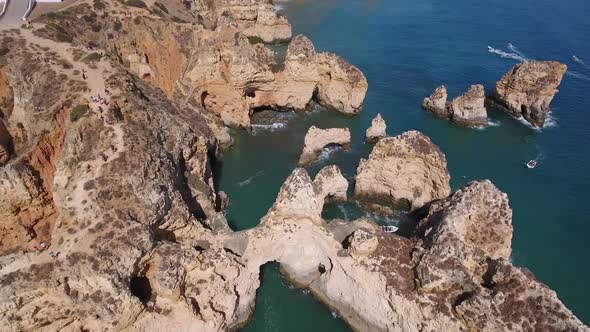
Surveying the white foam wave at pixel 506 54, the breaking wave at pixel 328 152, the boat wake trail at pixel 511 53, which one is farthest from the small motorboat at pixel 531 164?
the white foam wave at pixel 506 54

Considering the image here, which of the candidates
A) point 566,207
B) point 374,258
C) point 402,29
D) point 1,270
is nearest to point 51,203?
point 1,270

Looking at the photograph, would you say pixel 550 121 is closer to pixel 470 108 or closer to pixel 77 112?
pixel 470 108

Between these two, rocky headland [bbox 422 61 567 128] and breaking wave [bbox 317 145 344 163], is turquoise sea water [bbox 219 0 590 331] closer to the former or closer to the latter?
breaking wave [bbox 317 145 344 163]

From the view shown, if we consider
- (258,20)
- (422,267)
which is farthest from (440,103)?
(258,20)

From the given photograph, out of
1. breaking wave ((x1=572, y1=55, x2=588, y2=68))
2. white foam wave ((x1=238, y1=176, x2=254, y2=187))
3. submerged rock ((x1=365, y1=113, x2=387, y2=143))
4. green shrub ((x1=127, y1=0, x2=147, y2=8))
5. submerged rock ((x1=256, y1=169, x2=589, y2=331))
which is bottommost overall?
white foam wave ((x1=238, y1=176, x2=254, y2=187))

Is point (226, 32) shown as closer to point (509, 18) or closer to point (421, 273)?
point (421, 273)

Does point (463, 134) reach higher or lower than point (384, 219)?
lower

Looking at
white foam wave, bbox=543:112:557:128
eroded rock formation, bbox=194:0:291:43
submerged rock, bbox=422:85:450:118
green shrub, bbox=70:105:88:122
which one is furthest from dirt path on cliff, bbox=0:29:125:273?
white foam wave, bbox=543:112:557:128
